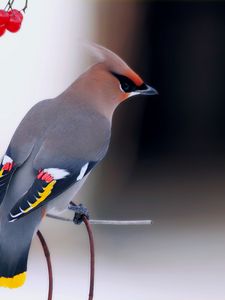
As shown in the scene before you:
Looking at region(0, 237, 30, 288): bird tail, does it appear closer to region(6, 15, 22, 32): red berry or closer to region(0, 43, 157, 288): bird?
region(0, 43, 157, 288): bird

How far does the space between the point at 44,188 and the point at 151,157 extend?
14.3 ft

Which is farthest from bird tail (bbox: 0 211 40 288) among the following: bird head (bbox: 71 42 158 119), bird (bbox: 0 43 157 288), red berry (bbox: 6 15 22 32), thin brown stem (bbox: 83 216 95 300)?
red berry (bbox: 6 15 22 32)

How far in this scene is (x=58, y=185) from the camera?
1.49 meters

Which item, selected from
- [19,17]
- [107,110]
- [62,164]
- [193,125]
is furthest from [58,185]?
[193,125]

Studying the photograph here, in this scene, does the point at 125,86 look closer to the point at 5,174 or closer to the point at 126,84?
the point at 126,84

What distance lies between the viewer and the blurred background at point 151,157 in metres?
3.34

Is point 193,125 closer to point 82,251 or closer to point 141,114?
point 141,114

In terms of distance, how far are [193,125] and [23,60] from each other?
7.65 feet

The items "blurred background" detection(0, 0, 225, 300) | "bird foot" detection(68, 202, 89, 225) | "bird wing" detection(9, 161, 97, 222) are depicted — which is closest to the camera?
"bird wing" detection(9, 161, 97, 222)

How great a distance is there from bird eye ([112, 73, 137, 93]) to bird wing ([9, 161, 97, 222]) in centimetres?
16

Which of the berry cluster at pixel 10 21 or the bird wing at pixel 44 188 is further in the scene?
the berry cluster at pixel 10 21

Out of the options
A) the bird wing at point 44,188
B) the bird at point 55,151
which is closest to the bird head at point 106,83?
the bird at point 55,151

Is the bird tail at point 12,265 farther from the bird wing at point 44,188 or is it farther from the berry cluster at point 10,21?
the berry cluster at point 10,21

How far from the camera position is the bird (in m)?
1.46
